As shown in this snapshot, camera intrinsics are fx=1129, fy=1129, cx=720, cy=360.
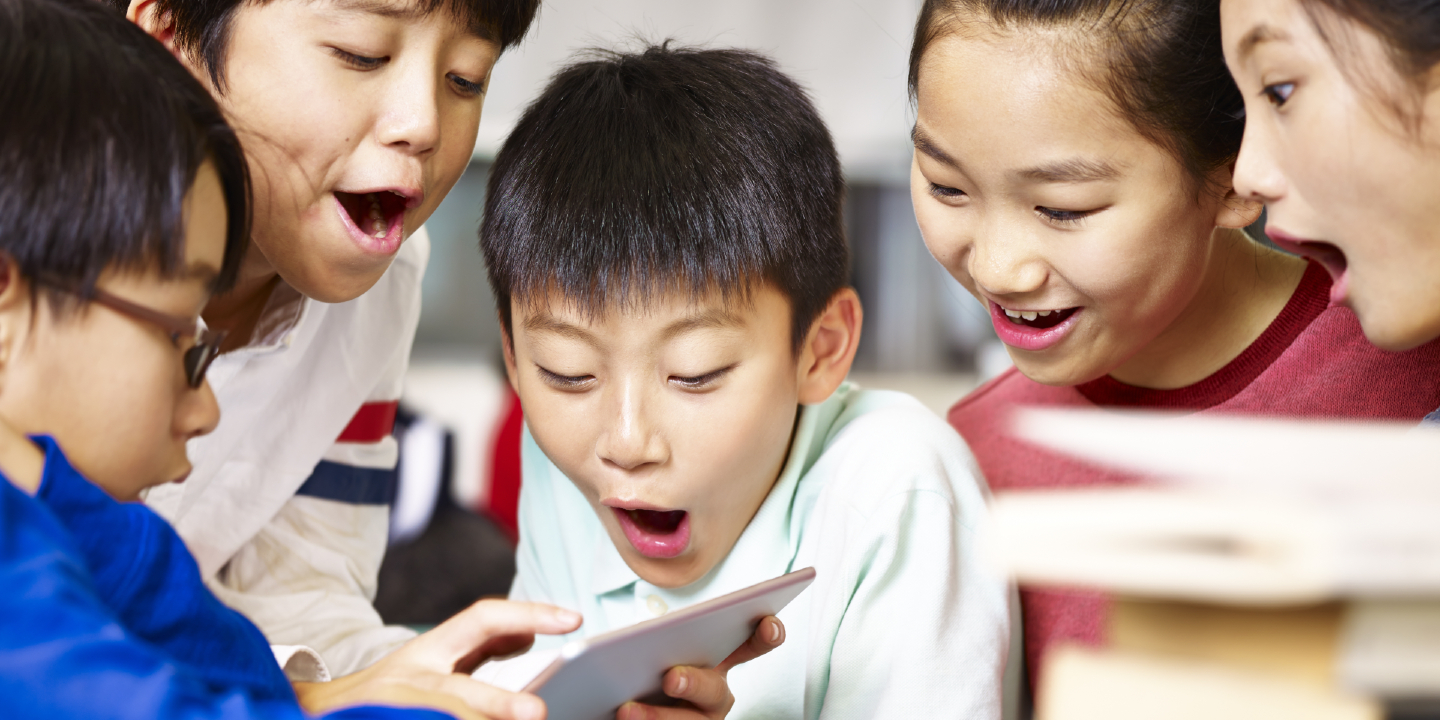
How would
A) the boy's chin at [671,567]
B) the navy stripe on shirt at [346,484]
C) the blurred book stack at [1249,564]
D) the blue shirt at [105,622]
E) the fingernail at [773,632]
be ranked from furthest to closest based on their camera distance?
the navy stripe on shirt at [346,484] → the boy's chin at [671,567] → the fingernail at [773,632] → the blue shirt at [105,622] → the blurred book stack at [1249,564]

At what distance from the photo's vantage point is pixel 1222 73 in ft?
3.10

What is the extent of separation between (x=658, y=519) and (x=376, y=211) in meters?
0.40

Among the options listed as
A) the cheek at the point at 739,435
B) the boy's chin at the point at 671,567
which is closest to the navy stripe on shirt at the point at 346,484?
the boy's chin at the point at 671,567

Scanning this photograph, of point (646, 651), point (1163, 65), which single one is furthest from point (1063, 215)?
point (646, 651)

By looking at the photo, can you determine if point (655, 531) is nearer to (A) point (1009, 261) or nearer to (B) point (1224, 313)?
(A) point (1009, 261)

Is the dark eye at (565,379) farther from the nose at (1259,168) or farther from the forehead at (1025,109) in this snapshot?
the nose at (1259,168)

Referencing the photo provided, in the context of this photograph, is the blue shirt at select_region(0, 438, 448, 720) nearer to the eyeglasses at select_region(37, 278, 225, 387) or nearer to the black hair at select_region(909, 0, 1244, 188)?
the eyeglasses at select_region(37, 278, 225, 387)

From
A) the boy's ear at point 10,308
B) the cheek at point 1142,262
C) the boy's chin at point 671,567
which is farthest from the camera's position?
the boy's chin at point 671,567

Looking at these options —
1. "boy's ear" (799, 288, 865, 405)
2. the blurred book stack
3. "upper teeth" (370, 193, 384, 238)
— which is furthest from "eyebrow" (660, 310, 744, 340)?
the blurred book stack

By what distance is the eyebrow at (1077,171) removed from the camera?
920 millimetres

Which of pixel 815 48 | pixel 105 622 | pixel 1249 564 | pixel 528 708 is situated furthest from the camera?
pixel 815 48

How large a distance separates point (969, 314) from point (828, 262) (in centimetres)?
273

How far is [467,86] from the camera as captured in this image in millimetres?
1053

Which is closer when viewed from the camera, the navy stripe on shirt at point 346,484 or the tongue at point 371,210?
the tongue at point 371,210
